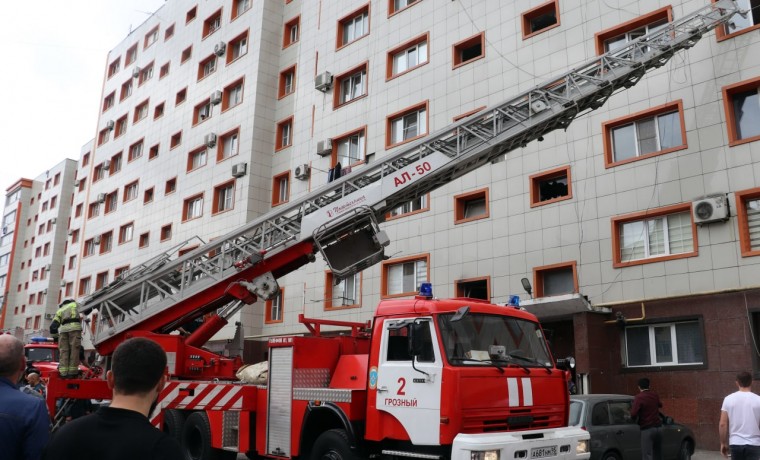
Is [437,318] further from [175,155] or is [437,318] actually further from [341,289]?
[175,155]

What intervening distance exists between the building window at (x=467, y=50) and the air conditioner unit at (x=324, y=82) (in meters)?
6.58

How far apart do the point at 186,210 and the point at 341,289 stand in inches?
505

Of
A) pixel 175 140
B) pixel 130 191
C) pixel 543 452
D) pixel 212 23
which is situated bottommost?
pixel 543 452

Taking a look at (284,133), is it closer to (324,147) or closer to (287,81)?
(287,81)

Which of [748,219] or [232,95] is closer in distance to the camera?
[748,219]

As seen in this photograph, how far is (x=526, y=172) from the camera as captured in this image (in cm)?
1959

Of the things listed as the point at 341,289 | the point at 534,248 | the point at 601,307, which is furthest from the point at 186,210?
the point at 601,307

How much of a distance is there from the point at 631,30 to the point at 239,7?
23027 millimetres

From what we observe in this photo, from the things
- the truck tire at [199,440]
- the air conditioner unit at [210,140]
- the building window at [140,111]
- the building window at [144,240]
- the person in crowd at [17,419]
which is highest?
the building window at [140,111]

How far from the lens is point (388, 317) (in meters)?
8.42

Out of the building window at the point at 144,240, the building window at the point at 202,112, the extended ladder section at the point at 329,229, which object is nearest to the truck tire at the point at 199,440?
the extended ladder section at the point at 329,229

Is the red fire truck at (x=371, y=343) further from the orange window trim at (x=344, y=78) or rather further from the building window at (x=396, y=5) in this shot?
the orange window trim at (x=344, y=78)

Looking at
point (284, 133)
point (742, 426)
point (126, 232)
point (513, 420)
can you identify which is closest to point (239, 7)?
point (284, 133)

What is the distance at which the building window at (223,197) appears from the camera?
30.5 m
